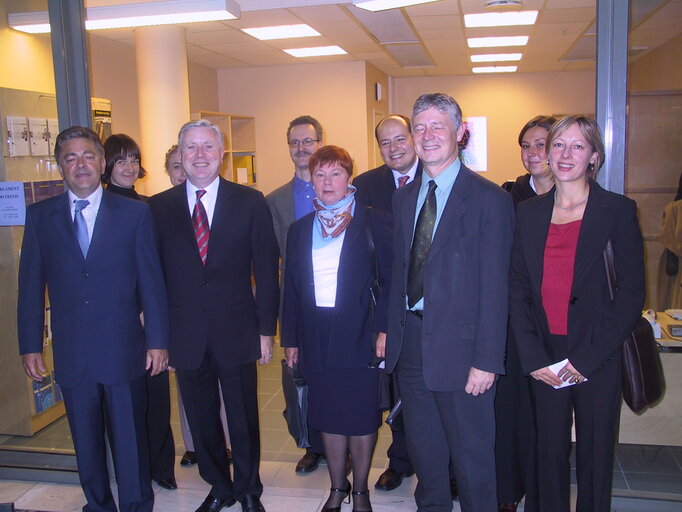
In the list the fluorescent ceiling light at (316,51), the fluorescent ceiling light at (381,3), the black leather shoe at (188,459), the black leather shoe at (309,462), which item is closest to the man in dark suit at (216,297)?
the black leather shoe at (309,462)

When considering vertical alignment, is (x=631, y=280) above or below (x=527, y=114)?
below

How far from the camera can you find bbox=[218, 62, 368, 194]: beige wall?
32.7ft

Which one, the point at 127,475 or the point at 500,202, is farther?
the point at 127,475

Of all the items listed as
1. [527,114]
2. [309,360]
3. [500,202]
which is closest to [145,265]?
[309,360]

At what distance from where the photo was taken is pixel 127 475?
2693mm

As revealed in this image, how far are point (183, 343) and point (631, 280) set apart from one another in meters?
1.86

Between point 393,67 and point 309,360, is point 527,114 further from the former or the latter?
point 309,360

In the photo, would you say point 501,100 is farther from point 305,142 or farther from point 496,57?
point 305,142

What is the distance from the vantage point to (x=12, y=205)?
3.40 m

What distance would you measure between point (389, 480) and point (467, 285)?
1.36 m

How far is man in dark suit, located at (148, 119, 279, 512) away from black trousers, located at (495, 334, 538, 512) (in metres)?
1.07

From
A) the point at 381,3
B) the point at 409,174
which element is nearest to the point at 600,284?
the point at 409,174

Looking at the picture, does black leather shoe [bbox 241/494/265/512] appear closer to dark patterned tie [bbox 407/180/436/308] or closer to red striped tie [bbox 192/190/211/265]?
red striped tie [bbox 192/190/211/265]

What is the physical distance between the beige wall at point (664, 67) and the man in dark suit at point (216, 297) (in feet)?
7.48
